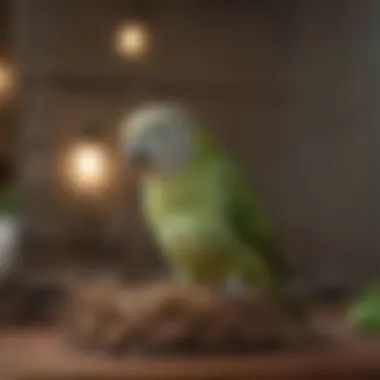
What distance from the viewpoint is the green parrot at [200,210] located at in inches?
33.1

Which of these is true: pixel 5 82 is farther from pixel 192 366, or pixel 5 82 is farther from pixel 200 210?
pixel 192 366

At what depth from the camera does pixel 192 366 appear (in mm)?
750

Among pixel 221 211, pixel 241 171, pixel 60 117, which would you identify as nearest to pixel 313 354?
pixel 221 211

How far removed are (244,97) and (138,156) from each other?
22cm

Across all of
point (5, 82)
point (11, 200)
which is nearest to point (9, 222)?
point (11, 200)

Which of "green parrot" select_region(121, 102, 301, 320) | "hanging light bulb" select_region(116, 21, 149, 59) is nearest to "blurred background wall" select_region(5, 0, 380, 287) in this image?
"hanging light bulb" select_region(116, 21, 149, 59)

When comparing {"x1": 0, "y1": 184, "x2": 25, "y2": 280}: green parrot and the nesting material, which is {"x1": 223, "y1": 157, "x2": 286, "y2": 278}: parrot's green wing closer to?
the nesting material

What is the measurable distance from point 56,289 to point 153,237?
124 millimetres

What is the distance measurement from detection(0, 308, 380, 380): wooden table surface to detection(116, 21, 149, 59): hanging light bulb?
0.38 metres

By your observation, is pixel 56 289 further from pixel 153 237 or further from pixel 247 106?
pixel 247 106

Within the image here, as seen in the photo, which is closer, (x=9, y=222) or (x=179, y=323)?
(x=179, y=323)

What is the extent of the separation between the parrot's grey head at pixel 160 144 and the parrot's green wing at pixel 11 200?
0.58 ft

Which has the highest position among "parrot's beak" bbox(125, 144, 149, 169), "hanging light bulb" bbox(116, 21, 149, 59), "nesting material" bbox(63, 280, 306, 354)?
"hanging light bulb" bbox(116, 21, 149, 59)

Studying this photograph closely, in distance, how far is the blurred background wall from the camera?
1009mm
